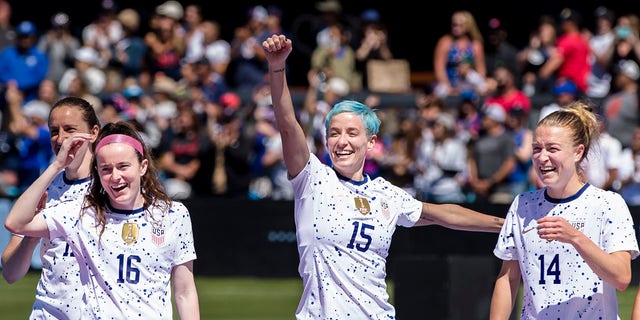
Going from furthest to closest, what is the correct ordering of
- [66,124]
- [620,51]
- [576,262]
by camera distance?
1. [620,51]
2. [66,124]
3. [576,262]

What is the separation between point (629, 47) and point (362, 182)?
426 inches

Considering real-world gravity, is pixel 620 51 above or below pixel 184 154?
above

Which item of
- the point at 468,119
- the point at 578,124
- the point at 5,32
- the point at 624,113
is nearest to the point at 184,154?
the point at 468,119

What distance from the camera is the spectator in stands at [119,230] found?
21.1 ft

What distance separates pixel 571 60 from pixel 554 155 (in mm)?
11233

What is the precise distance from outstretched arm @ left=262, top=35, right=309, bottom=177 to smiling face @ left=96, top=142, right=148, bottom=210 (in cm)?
73

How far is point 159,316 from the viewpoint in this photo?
6500 mm

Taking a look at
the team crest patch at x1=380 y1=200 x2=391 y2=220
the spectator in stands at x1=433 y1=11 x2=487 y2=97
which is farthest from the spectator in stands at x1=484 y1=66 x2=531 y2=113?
the team crest patch at x1=380 y1=200 x2=391 y2=220

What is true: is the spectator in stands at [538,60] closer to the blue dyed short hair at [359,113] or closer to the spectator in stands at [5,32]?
the spectator in stands at [5,32]

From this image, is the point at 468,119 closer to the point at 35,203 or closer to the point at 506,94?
the point at 506,94

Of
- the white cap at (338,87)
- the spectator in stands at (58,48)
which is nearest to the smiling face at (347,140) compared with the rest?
the white cap at (338,87)

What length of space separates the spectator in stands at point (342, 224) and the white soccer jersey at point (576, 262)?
2.59 feet

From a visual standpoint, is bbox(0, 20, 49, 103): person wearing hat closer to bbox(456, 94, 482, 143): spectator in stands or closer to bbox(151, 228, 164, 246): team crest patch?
bbox(456, 94, 482, 143): spectator in stands

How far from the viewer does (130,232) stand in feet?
21.4
